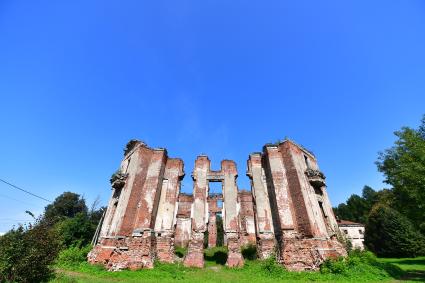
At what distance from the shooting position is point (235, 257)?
18.0 meters

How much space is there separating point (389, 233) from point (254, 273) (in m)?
29.1

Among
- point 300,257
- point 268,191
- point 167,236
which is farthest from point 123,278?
point 268,191

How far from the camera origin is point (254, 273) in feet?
52.9

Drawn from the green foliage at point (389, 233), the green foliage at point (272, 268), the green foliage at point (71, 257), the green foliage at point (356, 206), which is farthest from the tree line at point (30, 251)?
the green foliage at point (356, 206)

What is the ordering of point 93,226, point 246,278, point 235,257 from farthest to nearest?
point 93,226 → point 235,257 → point 246,278

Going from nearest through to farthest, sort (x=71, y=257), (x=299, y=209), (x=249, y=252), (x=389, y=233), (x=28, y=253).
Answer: (x=28, y=253)
(x=71, y=257)
(x=299, y=209)
(x=249, y=252)
(x=389, y=233)

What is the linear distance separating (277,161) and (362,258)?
8.77m

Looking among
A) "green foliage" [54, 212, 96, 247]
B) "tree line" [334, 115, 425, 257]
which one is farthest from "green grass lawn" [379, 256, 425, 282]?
"green foliage" [54, 212, 96, 247]

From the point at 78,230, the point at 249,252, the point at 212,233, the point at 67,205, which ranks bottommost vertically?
the point at 249,252

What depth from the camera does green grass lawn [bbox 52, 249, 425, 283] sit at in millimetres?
14578

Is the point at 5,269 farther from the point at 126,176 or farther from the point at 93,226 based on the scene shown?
the point at 93,226

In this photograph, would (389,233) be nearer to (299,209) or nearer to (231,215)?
(299,209)

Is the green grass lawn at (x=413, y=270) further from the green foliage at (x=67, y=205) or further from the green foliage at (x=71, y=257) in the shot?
the green foliage at (x=67, y=205)

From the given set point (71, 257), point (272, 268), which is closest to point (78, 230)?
point (71, 257)
